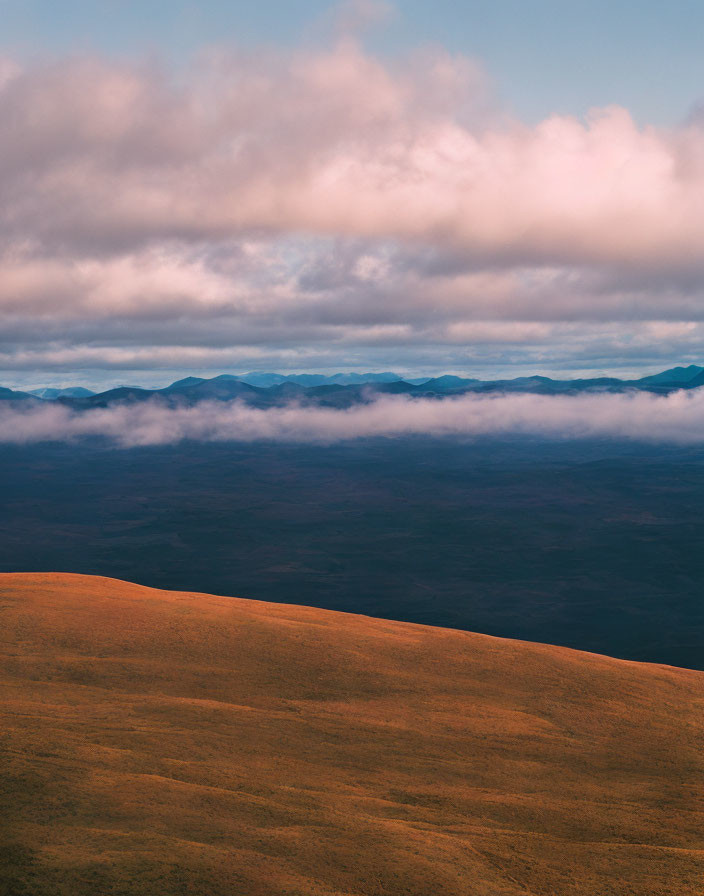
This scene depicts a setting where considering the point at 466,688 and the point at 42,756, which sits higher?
the point at 42,756

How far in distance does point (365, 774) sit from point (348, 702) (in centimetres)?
1193

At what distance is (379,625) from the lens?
230 feet

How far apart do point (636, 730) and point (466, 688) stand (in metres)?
11.2

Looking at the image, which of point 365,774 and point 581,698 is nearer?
point 365,774

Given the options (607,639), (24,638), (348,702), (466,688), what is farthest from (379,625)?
(607,639)

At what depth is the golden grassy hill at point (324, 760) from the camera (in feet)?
78.3

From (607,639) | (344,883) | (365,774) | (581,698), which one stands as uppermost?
(344,883)

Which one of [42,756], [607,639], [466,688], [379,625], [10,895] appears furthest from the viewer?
[607,639]

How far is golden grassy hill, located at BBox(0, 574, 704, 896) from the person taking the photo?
939 inches

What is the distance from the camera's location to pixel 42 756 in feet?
96.8

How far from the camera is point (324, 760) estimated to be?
3575 cm

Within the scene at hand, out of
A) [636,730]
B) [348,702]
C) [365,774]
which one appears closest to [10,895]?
[365,774]

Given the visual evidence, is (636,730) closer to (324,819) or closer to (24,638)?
(324,819)

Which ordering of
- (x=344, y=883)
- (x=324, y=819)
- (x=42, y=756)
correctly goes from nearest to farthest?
(x=344, y=883), (x=324, y=819), (x=42, y=756)
